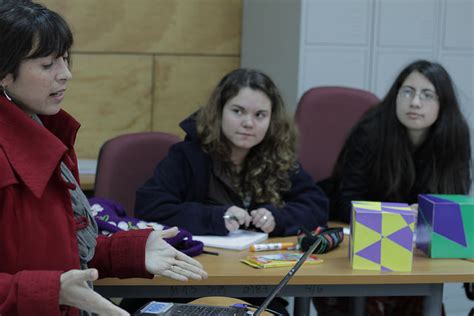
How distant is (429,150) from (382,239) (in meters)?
0.93

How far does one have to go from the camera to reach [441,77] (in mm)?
3248

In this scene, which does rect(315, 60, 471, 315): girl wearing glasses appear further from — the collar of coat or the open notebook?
the collar of coat

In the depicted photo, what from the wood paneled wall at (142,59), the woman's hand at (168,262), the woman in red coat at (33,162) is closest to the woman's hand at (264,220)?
the woman's hand at (168,262)

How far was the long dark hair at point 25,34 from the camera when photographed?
1686 millimetres

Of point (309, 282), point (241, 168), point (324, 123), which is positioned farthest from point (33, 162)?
point (324, 123)

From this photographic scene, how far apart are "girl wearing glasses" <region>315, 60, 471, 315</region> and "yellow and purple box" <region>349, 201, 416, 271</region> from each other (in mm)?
747

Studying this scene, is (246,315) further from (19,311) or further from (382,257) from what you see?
(382,257)

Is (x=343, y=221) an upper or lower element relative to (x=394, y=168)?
lower

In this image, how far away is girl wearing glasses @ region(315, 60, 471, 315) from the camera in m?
3.21

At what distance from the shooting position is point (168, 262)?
1938 mm

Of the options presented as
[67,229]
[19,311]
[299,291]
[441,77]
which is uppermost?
[441,77]

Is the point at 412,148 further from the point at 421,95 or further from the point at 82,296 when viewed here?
the point at 82,296

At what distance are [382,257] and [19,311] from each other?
1232 millimetres

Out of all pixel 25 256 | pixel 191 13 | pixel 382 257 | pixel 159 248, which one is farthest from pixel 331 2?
pixel 25 256
